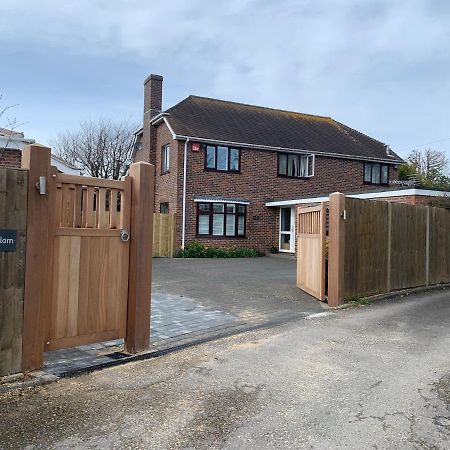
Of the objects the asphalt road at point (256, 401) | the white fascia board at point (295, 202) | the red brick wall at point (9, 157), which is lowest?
the asphalt road at point (256, 401)

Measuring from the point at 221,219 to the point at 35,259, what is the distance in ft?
58.9

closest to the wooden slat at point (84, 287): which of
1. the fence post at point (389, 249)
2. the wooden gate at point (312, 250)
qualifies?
the wooden gate at point (312, 250)

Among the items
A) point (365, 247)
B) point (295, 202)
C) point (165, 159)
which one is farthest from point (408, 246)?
point (165, 159)

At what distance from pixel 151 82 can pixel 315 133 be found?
31.6 feet

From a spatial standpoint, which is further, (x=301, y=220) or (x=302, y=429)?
(x=301, y=220)

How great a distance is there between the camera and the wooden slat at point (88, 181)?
16.5 feet

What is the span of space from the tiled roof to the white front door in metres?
3.34

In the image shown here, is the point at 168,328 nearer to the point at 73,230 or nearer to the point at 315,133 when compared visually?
the point at 73,230

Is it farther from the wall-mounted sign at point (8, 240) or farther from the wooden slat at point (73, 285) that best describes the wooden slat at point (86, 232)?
the wall-mounted sign at point (8, 240)

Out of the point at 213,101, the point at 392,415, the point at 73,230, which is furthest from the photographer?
the point at 213,101

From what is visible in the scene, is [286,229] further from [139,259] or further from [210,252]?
[139,259]

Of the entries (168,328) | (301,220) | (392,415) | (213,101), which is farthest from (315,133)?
(392,415)

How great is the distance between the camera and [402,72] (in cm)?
1497

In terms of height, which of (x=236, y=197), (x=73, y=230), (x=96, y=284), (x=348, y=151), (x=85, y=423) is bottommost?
(x=85, y=423)
